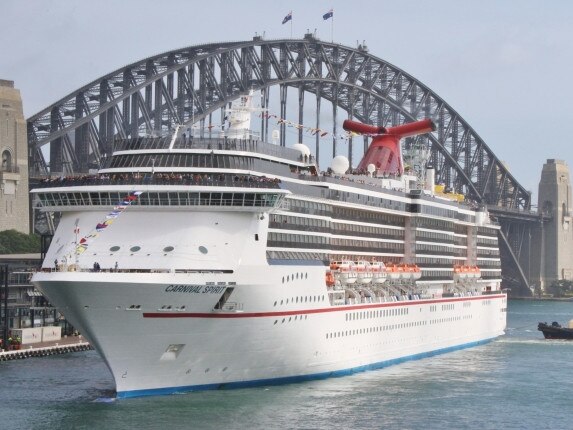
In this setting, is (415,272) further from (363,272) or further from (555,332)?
(555,332)

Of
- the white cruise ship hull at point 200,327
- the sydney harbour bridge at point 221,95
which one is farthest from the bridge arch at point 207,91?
the white cruise ship hull at point 200,327

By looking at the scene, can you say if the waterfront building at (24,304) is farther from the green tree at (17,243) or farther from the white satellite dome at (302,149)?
the white satellite dome at (302,149)

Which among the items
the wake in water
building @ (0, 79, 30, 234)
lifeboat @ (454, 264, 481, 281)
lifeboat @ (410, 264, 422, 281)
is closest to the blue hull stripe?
lifeboat @ (410, 264, 422, 281)

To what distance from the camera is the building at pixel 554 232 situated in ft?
641

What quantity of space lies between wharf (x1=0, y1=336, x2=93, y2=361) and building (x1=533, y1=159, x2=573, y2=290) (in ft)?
426

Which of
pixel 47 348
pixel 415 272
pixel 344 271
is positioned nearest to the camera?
pixel 344 271

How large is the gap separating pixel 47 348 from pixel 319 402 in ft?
80.4

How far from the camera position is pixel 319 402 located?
49.2 m

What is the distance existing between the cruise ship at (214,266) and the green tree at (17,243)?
40.9 m

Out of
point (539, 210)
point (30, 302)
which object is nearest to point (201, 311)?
point (30, 302)

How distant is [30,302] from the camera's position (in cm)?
7819

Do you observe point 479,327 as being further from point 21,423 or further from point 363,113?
point 363,113

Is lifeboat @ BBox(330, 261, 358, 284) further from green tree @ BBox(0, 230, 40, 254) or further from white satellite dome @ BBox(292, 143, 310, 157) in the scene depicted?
green tree @ BBox(0, 230, 40, 254)

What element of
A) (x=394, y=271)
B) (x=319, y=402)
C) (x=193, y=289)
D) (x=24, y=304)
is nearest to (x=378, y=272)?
(x=394, y=271)
